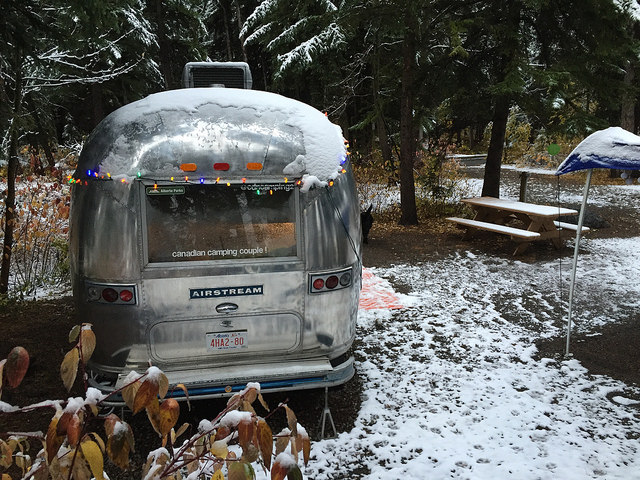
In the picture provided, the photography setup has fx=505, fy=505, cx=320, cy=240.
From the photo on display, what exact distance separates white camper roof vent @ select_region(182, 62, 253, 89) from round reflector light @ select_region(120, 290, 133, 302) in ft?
14.8

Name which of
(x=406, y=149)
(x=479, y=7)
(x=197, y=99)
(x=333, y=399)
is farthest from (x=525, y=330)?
(x=479, y=7)

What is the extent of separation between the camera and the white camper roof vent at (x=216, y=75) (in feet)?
24.5

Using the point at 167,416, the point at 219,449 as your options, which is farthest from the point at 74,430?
the point at 219,449

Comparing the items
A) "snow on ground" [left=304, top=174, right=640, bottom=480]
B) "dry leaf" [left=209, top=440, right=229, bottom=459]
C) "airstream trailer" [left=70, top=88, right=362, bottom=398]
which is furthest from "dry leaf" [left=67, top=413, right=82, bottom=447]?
"snow on ground" [left=304, top=174, right=640, bottom=480]

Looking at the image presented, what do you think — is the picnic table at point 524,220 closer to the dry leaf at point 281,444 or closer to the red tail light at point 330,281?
the red tail light at point 330,281

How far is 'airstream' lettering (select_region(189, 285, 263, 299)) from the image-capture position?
396 centimetres

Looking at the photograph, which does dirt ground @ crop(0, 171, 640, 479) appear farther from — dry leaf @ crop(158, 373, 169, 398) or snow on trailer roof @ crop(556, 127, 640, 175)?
dry leaf @ crop(158, 373, 169, 398)

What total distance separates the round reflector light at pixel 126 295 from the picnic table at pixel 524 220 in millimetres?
7769

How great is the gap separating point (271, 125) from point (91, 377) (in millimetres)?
2546

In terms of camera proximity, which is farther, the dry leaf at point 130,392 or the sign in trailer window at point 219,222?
the sign in trailer window at point 219,222

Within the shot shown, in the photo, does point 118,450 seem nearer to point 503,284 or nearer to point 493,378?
point 493,378

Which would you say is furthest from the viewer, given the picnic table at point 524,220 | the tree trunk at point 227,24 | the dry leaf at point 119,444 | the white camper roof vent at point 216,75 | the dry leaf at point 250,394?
the tree trunk at point 227,24

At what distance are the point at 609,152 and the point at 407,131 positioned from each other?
7519mm

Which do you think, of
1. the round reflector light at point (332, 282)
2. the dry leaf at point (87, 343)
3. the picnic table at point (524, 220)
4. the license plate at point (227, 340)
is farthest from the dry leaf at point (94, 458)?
the picnic table at point (524, 220)
